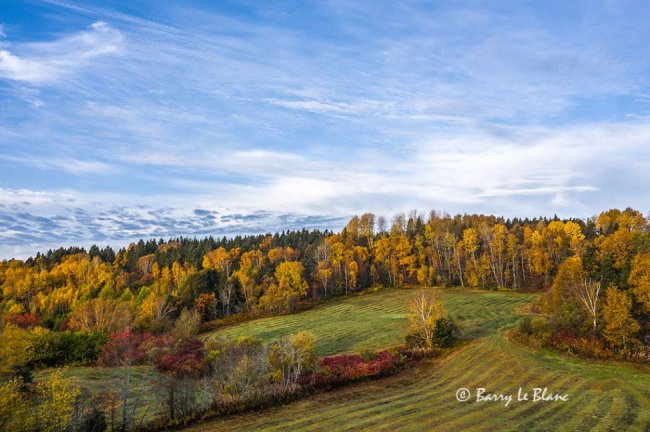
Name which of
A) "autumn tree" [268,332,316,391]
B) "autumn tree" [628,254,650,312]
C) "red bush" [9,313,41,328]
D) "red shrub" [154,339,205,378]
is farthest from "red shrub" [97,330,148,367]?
"autumn tree" [628,254,650,312]

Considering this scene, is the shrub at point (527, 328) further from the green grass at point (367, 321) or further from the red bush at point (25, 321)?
the red bush at point (25, 321)

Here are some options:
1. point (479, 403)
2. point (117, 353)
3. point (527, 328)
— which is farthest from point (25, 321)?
point (527, 328)

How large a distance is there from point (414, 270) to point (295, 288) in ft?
120

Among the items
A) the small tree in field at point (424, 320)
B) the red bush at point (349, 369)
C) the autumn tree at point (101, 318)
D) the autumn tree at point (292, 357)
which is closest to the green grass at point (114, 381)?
the autumn tree at point (292, 357)

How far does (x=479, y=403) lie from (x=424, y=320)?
2270cm

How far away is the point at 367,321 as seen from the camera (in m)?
83.6

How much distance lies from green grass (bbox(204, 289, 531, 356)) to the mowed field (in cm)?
302

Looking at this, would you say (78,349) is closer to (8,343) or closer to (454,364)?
(8,343)

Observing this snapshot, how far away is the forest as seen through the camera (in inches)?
1535

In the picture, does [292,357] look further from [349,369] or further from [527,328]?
[527,328]

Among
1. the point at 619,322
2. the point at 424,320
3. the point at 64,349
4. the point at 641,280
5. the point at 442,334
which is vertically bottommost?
the point at 64,349

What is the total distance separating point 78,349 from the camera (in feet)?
218

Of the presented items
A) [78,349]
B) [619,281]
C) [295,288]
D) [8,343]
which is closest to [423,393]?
[619,281]

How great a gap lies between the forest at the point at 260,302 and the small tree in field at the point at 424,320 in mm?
407
